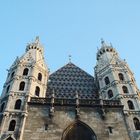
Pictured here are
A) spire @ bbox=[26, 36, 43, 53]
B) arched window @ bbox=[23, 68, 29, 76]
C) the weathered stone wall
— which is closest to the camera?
the weathered stone wall

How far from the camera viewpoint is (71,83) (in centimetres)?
2573

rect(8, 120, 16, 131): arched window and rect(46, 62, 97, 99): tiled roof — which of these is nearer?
rect(8, 120, 16, 131): arched window

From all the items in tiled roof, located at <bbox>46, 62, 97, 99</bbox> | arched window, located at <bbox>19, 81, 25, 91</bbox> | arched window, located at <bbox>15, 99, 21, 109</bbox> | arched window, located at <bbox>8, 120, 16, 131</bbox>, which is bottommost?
arched window, located at <bbox>8, 120, 16, 131</bbox>

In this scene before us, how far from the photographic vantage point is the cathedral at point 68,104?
18.8 meters

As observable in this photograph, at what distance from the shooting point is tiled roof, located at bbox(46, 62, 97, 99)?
2408cm

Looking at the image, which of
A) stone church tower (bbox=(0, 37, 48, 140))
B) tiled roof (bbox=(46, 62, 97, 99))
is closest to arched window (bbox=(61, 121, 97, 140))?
stone church tower (bbox=(0, 37, 48, 140))

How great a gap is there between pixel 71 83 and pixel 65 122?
685 centimetres

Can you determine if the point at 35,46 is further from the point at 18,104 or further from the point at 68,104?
the point at 68,104

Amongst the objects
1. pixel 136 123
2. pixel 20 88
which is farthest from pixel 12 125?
pixel 136 123

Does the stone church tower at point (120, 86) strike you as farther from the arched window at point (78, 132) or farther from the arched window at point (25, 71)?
the arched window at point (25, 71)

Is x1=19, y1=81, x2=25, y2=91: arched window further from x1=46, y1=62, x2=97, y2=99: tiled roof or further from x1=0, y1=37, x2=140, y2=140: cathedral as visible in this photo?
x1=46, y1=62, x2=97, y2=99: tiled roof

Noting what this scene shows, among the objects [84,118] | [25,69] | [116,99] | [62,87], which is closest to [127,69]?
[116,99]

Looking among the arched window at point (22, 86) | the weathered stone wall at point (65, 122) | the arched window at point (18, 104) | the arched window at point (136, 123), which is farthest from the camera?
the arched window at point (22, 86)

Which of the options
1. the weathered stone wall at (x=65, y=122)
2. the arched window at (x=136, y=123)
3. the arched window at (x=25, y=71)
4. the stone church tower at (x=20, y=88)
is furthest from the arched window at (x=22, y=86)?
the arched window at (x=136, y=123)
